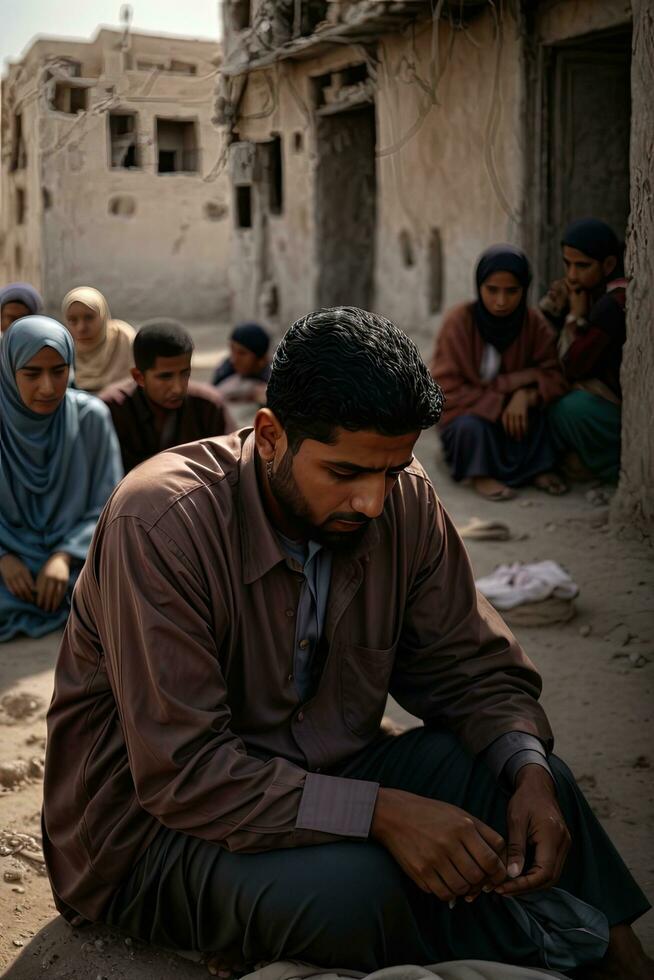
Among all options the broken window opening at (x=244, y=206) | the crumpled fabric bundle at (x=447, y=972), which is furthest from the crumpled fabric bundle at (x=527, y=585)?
the broken window opening at (x=244, y=206)

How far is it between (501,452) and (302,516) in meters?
4.19

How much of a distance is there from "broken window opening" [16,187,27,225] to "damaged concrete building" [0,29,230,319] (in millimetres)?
21

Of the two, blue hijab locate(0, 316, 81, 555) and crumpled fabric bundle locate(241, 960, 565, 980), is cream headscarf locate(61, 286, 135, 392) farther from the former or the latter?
crumpled fabric bundle locate(241, 960, 565, 980)

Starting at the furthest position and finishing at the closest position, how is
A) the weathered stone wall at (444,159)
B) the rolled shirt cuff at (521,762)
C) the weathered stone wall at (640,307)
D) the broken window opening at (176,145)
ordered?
the broken window opening at (176,145)
the weathered stone wall at (444,159)
the weathered stone wall at (640,307)
the rolled shirt cuff at (521,762)

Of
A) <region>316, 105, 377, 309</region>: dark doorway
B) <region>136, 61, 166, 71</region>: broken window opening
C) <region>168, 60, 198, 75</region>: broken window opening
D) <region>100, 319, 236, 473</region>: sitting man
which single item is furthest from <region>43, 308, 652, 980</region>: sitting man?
<region>168, 60, 198, 75</region>: broken window opening

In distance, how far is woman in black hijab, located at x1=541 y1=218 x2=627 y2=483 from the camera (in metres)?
5.84

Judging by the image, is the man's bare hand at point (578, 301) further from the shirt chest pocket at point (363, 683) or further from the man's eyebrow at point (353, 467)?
the man's eyebrow at point (353, 467)

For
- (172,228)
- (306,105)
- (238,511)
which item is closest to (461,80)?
Answer: (306,105)

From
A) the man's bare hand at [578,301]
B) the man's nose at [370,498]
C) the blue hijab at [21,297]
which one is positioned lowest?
the man's nose at [370,498]

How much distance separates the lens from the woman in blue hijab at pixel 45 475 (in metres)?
4.22

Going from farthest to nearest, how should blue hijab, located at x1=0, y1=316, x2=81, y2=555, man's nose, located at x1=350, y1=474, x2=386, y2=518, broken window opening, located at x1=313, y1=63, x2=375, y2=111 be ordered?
broken window opening, located at x1=313, y1=63, x2=375, y2=111 → blue hijab, located at x1=0, y1=316, x2=81, y2=555 → man's nose, located at x1=350, y1=474, x2=386, y2=518

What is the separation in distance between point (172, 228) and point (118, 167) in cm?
127

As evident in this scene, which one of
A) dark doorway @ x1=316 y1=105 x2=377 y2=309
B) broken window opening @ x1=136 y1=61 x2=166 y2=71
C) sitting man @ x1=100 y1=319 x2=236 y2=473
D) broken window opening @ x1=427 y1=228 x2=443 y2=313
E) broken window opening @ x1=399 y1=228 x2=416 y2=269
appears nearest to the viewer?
sitting man @ x1=100 y1=319 x2=236 y2=473

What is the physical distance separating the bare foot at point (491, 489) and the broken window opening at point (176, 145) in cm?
1426
